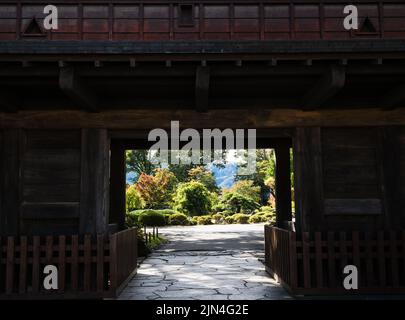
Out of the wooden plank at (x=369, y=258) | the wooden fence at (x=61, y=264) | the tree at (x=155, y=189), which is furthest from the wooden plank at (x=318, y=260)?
the tree at (x=155, y=189)

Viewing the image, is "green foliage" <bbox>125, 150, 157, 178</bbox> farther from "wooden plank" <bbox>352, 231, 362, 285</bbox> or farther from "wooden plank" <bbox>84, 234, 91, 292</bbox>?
"wooden plank" <bbox>352, 231, 362, 285</bbox>

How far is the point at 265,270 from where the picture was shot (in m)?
10.5

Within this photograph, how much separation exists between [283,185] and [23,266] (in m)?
7.02

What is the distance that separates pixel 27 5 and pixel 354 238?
899 cm

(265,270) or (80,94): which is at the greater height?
(80,94)

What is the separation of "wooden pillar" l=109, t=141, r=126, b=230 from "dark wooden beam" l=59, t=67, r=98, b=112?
11.7 feet

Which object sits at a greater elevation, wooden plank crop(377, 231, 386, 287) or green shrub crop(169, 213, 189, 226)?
wooden plank crop(377, 231, 386, 287)

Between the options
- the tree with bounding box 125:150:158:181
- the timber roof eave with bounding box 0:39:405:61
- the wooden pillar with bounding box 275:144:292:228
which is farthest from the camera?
the tree with bounding box 125:150:158:181

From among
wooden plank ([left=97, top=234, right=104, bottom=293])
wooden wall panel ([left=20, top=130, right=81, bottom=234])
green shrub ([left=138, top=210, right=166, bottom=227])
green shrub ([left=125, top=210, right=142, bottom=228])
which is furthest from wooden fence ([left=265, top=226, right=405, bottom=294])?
green shrub ([left=138, top=210, right=166, bottom=227])

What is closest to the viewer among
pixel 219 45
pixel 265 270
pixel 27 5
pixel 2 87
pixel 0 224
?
pixel 219 45

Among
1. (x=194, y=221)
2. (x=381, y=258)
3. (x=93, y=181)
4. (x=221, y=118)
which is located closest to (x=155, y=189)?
(x=194, y=221)

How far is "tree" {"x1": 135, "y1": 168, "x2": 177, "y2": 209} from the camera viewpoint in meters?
39.9

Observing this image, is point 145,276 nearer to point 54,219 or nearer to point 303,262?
point 54,219
